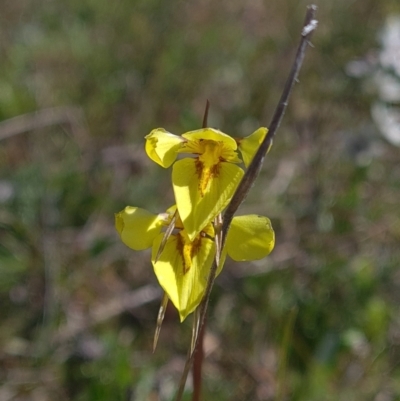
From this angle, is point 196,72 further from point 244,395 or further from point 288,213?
point 244,395

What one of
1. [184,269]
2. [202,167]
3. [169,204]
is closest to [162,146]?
[202,167]

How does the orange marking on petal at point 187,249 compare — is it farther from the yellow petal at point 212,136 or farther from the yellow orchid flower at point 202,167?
the yellow petal at point 212,136

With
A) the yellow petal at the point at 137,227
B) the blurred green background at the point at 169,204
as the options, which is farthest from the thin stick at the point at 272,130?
the blurred green background at the point at 169,204

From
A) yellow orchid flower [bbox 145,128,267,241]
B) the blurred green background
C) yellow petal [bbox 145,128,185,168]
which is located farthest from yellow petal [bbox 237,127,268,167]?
the blurred green background

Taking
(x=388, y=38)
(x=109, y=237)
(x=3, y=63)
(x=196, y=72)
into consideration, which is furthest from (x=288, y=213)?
(x=3, y=63)

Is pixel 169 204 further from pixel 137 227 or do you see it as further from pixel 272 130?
pixel 272 130
